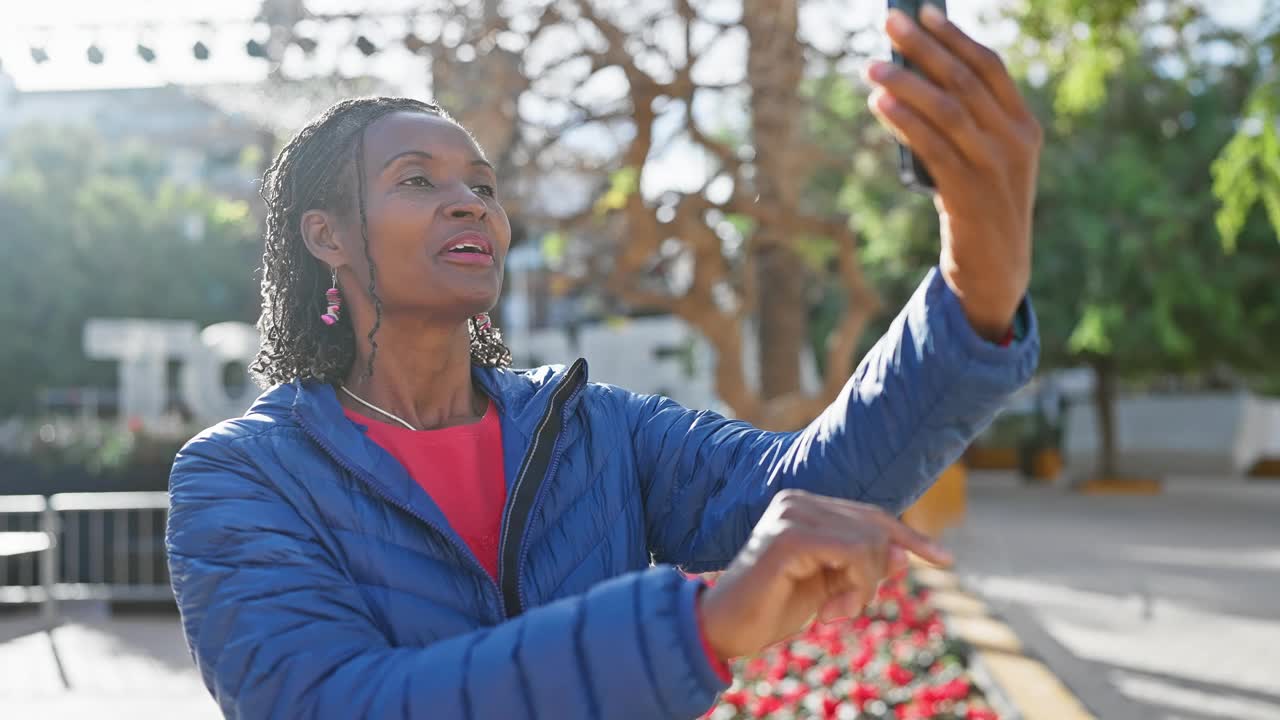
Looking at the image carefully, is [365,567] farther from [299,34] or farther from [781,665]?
[299,34]

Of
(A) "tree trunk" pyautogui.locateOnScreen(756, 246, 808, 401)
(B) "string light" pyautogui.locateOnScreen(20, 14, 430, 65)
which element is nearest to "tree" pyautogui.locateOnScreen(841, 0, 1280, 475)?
(A) "tree trunk" pyautogui.locateOnScreen(756, 246, 808, 401)

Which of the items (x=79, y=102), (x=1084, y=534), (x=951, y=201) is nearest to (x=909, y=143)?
(x=951, y=201)

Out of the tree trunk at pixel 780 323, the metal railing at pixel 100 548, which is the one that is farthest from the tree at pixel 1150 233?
the metal railing at pixel 100 548

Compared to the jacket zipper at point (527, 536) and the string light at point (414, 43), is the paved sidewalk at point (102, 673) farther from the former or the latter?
the jacket zipper at point (527, 536)

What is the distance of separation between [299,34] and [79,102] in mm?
63641

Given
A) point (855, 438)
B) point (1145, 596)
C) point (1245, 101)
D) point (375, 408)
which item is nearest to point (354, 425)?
point (375, 408)

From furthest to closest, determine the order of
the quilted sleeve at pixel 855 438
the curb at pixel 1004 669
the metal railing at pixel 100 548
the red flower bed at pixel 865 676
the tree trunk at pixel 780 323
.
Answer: the metal railing at pixel 100 548
the tree trunk at pixel 780 323
the red flower bed at pixel 865 676
the curb at pixel 1004 669
the quilted sleeve at pixel 855 438

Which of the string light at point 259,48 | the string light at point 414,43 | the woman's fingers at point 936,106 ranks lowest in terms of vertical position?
the woman's fingers at point 936,106

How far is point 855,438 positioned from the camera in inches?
59.3

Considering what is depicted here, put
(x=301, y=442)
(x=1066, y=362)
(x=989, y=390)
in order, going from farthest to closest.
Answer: (x=1066, y=362)
(x=301, y=442)
(x=989, y=390)

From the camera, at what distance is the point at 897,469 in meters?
1.48

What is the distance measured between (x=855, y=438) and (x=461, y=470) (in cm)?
60

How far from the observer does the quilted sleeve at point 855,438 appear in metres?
1.30

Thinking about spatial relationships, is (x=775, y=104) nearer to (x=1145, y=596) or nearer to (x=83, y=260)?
(x=1145, y=596)
